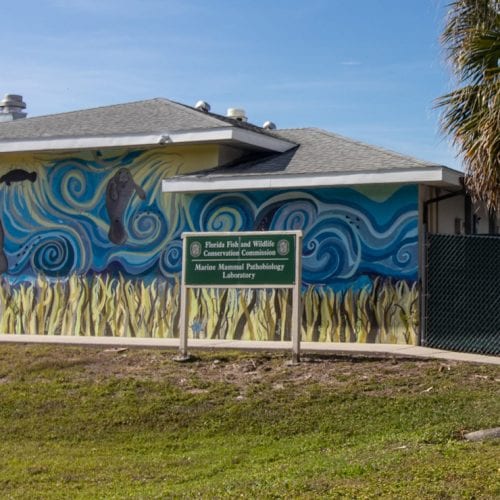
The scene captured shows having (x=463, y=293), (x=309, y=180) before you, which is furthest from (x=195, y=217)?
(x=463, y=293)

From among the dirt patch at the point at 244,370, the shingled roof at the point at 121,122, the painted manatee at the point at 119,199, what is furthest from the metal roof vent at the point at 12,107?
the dirt patch at the point at 244,370

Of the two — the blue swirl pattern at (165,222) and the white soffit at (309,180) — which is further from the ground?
the white soffit at (309,180)

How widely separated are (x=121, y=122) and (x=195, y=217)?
2972 mm

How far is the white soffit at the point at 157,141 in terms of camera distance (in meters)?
17.7

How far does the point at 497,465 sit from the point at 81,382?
7.10 metres

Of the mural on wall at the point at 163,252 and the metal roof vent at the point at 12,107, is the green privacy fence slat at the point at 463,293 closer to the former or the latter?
the mural on wall at the point at 163,252

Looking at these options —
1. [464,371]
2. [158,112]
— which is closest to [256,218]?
Result: [158,112]

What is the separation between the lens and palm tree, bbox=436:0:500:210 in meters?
12.6

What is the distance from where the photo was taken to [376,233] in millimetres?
16641

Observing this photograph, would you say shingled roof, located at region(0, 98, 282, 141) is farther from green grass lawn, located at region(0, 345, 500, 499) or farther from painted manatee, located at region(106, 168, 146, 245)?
green grass lawn, located at region(0, 345, 500, 499)

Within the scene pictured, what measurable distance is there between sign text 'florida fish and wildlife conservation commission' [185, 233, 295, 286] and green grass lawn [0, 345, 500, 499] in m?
1.17

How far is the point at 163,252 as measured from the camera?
1838cm

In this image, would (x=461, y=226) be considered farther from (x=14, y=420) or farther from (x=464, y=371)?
(x=14, y=420)

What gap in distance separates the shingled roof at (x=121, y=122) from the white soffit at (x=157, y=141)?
8 centimetres
